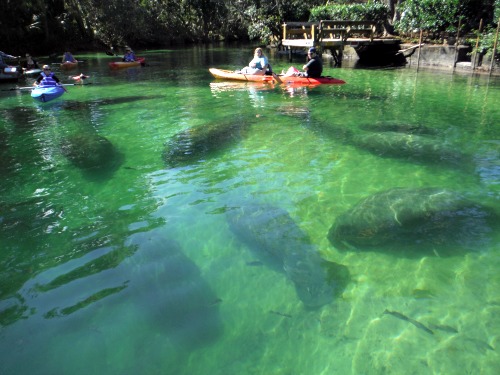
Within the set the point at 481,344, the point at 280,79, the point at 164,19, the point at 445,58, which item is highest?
the point at 164,19

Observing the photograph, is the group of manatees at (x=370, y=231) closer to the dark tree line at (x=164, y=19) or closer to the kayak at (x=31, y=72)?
the dark tree line at (x=164, y=19)

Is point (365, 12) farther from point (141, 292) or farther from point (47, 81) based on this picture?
point (141, 292)

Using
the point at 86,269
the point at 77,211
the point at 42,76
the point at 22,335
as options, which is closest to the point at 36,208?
the point at 77,211

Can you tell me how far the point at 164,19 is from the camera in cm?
5353

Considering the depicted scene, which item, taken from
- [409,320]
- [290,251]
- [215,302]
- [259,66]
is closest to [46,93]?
[259,66]

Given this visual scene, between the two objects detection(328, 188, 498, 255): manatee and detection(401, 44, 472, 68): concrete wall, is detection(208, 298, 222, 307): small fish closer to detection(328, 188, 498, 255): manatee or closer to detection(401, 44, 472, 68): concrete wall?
detection(328, 188, 498, 255): manatee

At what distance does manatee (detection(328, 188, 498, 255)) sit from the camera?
5.04m

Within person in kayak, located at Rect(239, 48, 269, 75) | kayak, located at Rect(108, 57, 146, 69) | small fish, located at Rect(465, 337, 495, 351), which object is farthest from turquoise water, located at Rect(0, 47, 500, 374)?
kayak, located at Rect(108, 57, 146, 69)

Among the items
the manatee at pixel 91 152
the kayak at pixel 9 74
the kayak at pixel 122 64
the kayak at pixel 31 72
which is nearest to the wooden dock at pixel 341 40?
the kayak at pixel 122 64

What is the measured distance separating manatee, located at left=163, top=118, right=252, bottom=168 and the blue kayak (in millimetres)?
7082

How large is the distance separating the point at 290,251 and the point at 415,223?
1941mm

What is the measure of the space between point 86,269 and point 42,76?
13.1 m

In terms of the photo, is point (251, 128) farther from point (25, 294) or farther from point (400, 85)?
point (400, 85)

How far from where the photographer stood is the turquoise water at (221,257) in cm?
353
